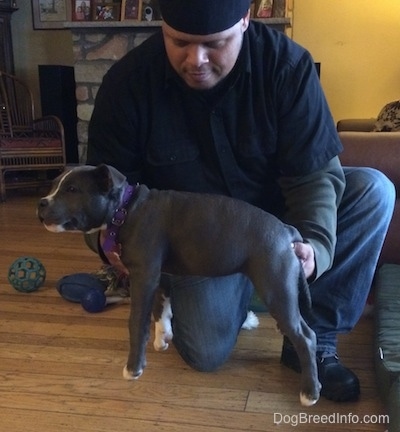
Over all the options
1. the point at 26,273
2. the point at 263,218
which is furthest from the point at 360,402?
the point at 26,273

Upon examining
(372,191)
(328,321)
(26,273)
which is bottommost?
(26,273)

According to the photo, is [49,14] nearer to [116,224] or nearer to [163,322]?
[163,322]

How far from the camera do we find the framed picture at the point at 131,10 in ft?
13.1

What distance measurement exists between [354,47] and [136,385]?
330 centimetres

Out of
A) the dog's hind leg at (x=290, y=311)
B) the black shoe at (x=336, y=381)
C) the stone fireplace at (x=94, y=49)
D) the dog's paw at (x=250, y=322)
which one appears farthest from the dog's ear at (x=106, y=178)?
the stone fireplace at (x=94, y=49)

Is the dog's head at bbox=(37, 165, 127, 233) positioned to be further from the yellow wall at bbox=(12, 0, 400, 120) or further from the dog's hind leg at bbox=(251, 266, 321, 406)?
the yellow wall at bbox=(12, 0, 400, 120)

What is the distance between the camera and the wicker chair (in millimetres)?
3822

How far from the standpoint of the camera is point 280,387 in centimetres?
146

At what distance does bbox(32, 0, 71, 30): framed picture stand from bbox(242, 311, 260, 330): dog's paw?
3.44 m

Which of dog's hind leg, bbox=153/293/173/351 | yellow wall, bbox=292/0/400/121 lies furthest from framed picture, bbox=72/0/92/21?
dog's hind leg, bbox=153/293/173/351

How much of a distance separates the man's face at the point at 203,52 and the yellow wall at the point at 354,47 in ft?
10.2

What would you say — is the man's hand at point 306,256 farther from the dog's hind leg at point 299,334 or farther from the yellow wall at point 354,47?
the yellow wall at point 354,47

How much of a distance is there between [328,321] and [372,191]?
1.14 ft

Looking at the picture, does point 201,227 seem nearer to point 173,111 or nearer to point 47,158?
point 173,111
